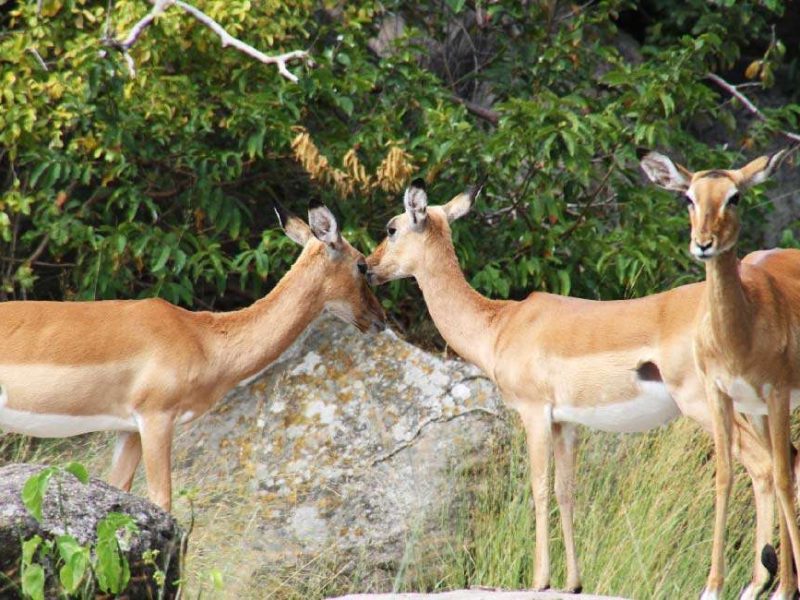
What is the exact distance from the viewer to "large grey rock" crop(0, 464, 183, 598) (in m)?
4.11

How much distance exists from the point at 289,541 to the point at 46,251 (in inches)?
116

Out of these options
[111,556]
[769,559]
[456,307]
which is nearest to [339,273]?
[456,307]

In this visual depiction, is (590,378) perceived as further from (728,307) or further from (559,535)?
(559,535)

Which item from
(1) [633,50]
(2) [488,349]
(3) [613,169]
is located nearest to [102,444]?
(2) [488,349]

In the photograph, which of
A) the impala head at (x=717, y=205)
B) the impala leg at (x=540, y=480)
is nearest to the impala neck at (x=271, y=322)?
the impala leg at (x=540, y=480)

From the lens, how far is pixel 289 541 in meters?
6.96

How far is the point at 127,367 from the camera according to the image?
21.2 ft

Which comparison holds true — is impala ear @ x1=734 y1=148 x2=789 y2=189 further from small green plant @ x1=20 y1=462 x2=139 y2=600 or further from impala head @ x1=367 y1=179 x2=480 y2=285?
small green plant @ x1=20 y1=462 x2=139 y2=600

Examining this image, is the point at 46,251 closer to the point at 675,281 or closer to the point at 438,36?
the point at 438,36

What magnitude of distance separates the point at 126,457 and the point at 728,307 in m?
3.10

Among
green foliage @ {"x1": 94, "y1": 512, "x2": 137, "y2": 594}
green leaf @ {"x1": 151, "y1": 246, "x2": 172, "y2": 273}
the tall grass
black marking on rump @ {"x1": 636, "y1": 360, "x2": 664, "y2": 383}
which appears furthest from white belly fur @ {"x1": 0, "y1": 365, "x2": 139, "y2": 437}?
green foliage @ {"x1": 94, "y1": 512, "x2": 137, "y2": 594}

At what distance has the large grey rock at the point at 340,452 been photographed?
22.7 ft

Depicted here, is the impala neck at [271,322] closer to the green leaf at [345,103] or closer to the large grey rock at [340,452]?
the large grey rock at [340,452]

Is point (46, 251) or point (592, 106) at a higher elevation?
point (592, 106)
